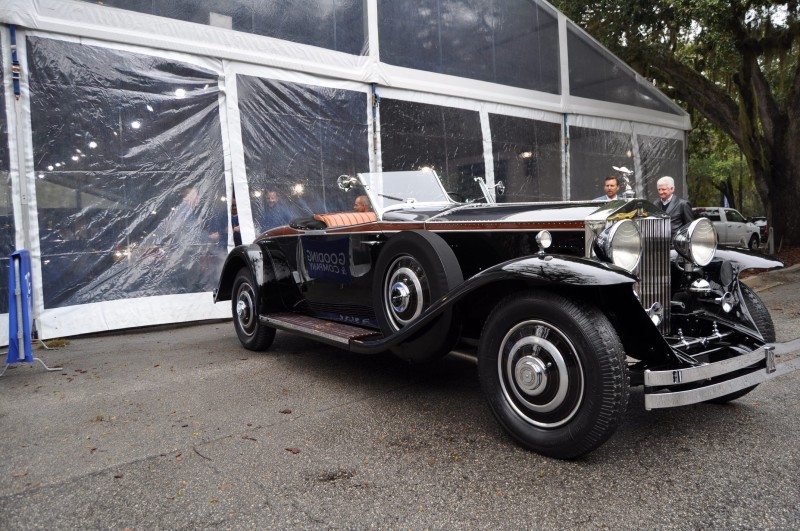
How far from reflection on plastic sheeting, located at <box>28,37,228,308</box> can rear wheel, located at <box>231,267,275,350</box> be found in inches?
71.0

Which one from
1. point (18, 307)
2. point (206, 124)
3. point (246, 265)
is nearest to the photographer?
point (18, 307)

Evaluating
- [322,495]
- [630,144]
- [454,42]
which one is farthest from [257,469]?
[630,144]

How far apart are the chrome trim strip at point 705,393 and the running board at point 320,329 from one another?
1935 mm

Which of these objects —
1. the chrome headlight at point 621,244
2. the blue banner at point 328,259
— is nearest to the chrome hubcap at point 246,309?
the blue banner at point 328,259

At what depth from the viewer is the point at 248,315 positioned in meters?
5.66

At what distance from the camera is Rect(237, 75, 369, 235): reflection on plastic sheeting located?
7688 millimetres

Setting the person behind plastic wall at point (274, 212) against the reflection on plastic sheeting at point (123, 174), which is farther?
the person behind plastic wall at point (274, 212)

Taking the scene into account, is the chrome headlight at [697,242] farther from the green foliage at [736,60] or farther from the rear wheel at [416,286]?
the green foliage at [736,60]

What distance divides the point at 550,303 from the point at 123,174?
6.01 m

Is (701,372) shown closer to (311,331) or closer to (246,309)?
(311,331)

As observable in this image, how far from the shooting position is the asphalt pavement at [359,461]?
7.47 ft

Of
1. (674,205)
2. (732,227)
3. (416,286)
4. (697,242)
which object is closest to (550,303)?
(416,286)

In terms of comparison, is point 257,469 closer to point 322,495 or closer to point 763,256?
point 322,495

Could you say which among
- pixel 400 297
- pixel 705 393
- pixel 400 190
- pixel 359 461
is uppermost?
pixel 400 190
